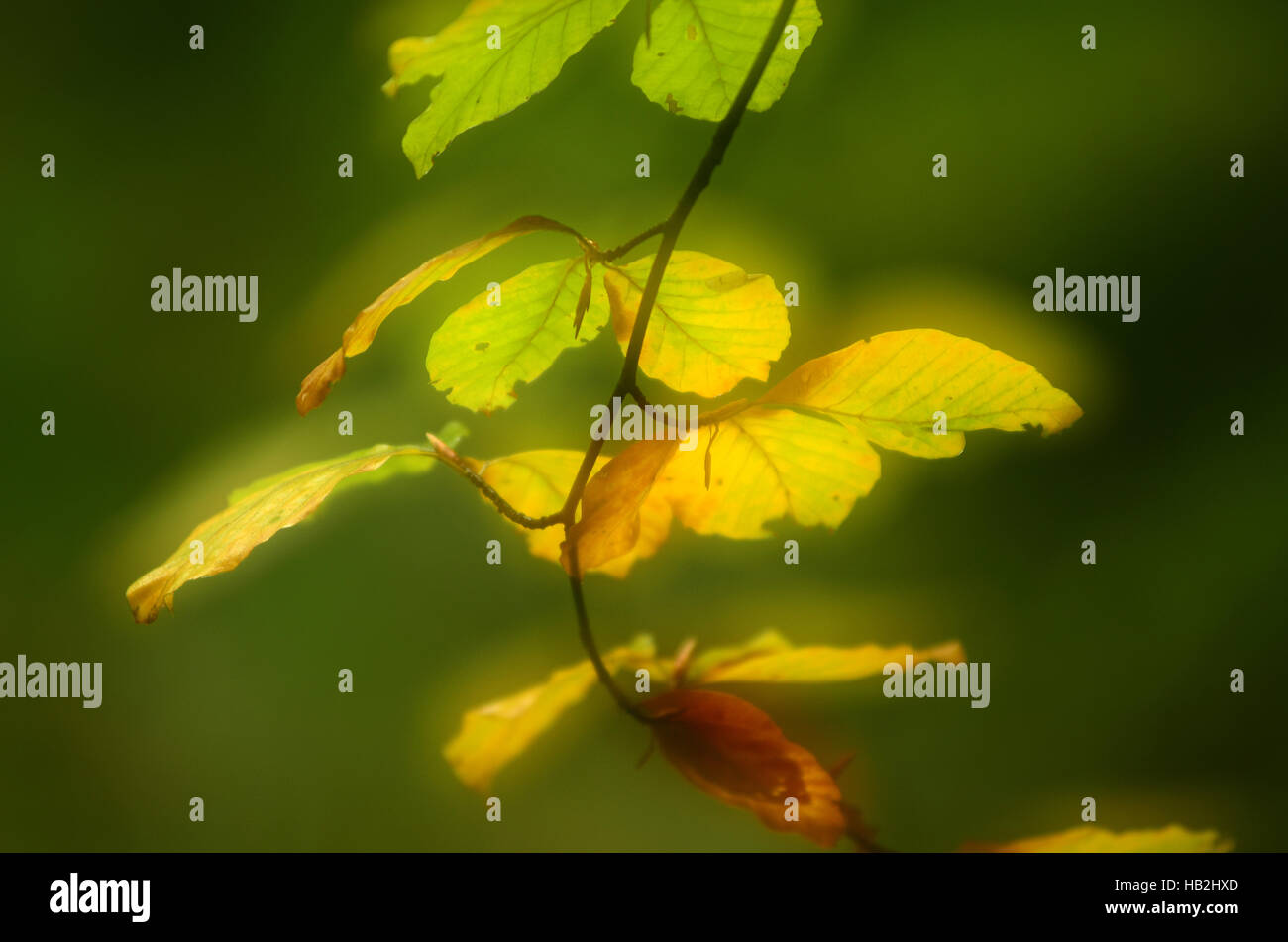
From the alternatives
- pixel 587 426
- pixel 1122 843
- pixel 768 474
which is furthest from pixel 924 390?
pixel 587 426

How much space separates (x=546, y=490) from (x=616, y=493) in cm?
17

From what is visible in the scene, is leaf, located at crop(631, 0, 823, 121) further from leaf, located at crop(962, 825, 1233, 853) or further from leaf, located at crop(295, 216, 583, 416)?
leaf, located at crop(962, 825, 1233, 853)

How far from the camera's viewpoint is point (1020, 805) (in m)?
0.94

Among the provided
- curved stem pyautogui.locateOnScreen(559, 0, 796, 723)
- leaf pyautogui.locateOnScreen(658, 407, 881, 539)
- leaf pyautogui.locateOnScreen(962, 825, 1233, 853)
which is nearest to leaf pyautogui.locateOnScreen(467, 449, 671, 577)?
leaf pyautogui.locateOnScreen(658, 407, 881, 539)

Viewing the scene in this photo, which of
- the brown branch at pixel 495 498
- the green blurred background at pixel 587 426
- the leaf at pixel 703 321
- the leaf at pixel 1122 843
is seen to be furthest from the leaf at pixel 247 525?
the green blurred background at pixel 587 426

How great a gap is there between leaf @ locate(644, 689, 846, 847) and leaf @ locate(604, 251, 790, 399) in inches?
6.3

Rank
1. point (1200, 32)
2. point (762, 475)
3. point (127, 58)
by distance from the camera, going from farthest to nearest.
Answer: point (127, 58) → point (1200, 32) → point (762, 475)

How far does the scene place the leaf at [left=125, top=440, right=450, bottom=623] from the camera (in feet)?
1.18

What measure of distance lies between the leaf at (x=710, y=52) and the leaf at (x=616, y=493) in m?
0.17

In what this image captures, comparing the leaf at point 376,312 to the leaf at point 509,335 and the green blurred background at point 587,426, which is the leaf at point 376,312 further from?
the green blurred background at point 587,426

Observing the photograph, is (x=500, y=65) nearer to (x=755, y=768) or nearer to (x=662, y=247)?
(x=662, y=247)

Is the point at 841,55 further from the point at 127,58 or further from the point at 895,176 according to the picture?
the point at 127,58

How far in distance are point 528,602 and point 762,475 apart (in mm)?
595
